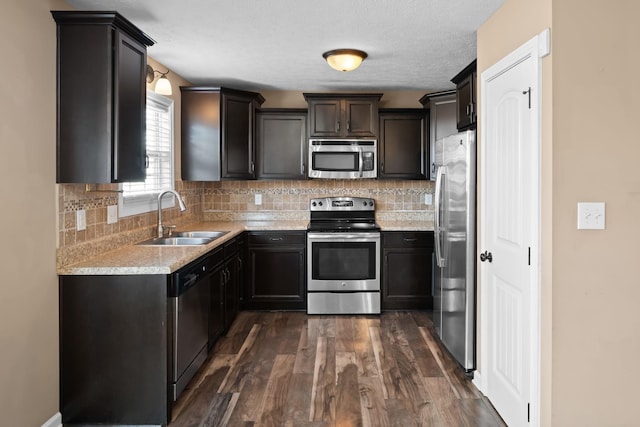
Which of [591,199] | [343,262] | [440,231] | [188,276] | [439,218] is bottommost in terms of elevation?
[343,262]

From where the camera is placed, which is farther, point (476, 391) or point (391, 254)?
point (391, 254)

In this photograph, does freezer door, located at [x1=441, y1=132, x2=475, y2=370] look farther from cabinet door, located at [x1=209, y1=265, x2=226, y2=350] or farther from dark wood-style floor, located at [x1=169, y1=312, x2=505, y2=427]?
cabinet door, located at [x1=209, y1=265, x2=226, y2=350]

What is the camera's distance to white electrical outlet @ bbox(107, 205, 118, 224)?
316 centimetres

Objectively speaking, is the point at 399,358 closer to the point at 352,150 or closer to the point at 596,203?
the point at 596,203

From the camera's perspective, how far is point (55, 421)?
8.16 ft

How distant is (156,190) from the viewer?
4.05 m

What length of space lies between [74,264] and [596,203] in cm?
275

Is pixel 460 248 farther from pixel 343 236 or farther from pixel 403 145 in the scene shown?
pixel 403 145

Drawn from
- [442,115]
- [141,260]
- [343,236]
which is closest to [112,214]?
[141,260]

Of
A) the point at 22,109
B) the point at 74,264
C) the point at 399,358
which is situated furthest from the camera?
the point at 399,358

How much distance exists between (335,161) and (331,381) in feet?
8.46

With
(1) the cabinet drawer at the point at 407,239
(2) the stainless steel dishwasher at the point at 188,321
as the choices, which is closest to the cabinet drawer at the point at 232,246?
(2) the stainless steel dishwasher at the point at 188,321

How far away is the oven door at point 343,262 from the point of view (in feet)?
15.7

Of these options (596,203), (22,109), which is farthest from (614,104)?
(22,109)
